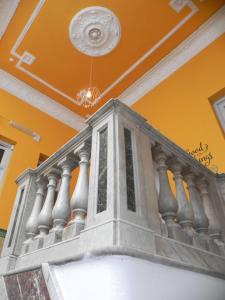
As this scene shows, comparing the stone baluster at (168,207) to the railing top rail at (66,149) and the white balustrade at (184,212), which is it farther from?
the railing top rail at (66,149)

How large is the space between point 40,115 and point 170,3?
3085 mm

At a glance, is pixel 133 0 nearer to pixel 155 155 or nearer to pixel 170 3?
pixel 170 3

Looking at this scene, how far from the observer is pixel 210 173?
2.11m

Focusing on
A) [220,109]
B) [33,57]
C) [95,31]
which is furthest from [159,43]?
[33,57]

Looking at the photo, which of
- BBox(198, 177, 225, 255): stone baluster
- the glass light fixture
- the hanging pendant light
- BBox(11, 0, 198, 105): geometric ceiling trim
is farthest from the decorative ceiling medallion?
BBox(198, 177, 225, 255): stone baluster

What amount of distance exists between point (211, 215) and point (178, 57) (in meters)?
3.44

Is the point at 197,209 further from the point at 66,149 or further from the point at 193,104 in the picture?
the point at 193,104

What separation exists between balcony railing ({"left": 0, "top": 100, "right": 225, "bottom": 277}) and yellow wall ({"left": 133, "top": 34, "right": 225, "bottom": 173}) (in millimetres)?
1416

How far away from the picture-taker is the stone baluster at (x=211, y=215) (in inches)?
68.6

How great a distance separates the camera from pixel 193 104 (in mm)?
3875

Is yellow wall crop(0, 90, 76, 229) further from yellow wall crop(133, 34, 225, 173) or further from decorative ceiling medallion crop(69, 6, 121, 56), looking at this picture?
yellow wall crop(133, 34, 225, 173)

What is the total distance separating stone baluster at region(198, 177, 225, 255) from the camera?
174cm

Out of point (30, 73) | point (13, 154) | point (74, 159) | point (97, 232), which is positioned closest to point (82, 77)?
point (30, 73)

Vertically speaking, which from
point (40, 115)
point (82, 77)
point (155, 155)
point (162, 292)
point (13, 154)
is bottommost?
point (162, 292)
